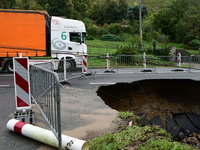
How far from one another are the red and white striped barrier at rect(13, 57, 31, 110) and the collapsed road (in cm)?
328

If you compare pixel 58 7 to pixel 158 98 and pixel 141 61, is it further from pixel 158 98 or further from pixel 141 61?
pixel 158 98

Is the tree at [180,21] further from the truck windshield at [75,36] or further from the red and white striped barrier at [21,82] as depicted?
the red and white striped barrier at [21,82]

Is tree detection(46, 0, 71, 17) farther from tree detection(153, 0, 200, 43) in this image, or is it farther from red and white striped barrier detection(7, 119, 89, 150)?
red and white striped barrier detection(7, 119, 89, 150)

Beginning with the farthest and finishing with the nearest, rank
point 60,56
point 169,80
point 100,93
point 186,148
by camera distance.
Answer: point 60,56
point 169,80
point 100,93
point 186,148

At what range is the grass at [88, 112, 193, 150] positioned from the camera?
300 centimetres

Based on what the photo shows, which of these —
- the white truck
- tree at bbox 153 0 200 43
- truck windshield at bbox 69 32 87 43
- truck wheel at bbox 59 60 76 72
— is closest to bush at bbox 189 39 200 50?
tree at bbox 153 0 200 43

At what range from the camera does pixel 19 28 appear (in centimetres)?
1181

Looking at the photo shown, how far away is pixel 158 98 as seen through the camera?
8.59 m

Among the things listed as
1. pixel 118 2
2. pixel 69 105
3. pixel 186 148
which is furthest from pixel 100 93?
pixel 118 2

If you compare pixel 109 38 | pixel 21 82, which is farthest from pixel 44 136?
pixel 109 38

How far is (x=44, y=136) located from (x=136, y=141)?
4.87ft

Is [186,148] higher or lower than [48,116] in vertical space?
lower

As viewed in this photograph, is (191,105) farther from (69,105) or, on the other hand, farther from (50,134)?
(50,134)

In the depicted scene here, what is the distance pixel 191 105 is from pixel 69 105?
5409 mm
